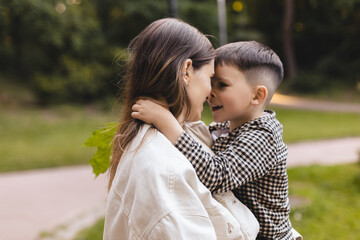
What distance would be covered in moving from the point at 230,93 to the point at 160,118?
0.37 meters

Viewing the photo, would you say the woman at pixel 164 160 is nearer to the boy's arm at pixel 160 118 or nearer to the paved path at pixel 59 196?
the boy's arm at pixel 160 118

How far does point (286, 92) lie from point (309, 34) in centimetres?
525

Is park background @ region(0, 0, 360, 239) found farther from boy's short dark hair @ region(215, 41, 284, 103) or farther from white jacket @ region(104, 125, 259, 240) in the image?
white jacket @ region(104, 125, 259, 240)

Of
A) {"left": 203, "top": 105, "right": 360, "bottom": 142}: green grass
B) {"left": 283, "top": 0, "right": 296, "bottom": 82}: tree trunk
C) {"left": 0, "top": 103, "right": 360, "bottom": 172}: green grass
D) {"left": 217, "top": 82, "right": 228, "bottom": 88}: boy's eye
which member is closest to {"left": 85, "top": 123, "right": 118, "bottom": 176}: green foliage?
{"left": 217, "top": 82, "right": 228, "bottom": 88}: boy's eye

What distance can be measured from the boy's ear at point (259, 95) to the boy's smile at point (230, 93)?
0.06ft

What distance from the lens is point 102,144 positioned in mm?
1841

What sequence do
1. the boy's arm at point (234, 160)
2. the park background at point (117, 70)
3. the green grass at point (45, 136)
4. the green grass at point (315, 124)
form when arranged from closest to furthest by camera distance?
1. the boy's arm at point (234, 160)
2. the park background at point (117, 70)
3. the green grass at point (45, 136)
4. the green grass at point (315, 124)

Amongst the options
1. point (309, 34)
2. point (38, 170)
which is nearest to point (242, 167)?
point (38, 170)

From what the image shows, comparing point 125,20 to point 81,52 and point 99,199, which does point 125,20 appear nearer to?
point 81,52

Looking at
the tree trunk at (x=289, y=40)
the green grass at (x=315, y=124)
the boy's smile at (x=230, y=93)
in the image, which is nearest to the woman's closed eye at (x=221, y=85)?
the boy's smile at (x=230, y=93)

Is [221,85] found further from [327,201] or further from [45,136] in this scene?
[45,136]

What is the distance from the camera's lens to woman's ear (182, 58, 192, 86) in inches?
54.2

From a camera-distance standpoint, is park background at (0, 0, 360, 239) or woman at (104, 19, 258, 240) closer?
woman at (104, 19, 258, 240)

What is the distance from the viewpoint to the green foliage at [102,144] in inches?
71.1
